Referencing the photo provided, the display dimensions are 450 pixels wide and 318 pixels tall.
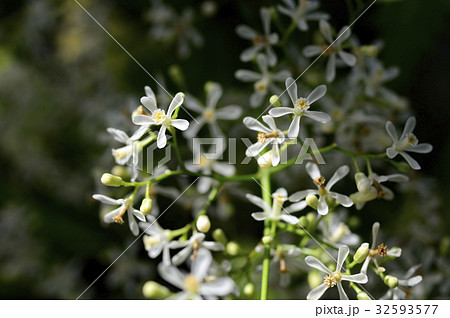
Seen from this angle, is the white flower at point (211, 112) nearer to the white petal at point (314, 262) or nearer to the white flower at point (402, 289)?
the white petal at point (314, 262)

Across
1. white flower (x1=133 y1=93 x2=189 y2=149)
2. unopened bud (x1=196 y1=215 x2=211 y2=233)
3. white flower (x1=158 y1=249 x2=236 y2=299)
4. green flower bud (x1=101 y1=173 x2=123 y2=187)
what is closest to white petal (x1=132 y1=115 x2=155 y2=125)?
white flower (x1=133 y1=93 x2=189 y2=149)

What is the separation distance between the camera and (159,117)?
3.92 ft

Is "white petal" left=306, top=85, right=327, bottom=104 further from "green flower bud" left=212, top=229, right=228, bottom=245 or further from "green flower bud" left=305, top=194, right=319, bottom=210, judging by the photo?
"green flower bud" left=212, top=229, right=228, bottom=245

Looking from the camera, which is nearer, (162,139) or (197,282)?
(197,282)

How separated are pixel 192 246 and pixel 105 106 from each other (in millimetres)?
1080

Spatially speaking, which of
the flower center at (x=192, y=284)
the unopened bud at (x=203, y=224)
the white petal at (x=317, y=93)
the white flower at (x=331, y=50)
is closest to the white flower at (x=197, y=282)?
the flower center at (x=192, y=284)

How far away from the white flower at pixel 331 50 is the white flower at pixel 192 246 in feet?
2.25

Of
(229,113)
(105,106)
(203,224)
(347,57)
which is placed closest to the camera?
(203,224)

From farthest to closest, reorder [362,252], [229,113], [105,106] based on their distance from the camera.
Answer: [105,106] → [229,113] → [362,252]

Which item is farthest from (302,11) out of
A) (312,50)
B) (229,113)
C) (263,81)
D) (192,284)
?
(192,284)

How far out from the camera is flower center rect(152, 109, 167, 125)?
46.9 inches

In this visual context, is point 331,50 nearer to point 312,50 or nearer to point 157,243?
point 312,50

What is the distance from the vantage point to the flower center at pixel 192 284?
0.93 metres

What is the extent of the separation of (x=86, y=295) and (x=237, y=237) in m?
0.76
